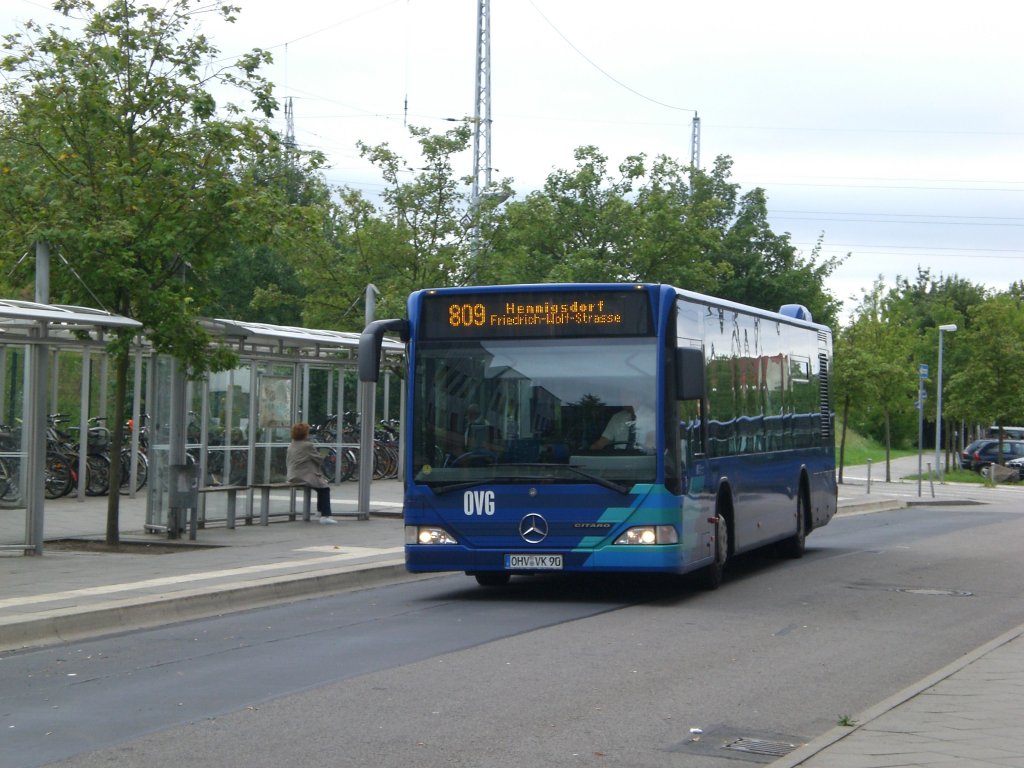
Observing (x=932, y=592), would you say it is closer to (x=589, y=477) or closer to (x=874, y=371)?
(x=589, y=477)

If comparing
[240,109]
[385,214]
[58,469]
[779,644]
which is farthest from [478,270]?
[779,644]

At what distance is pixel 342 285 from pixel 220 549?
1678 cm

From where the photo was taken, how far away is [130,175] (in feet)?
57.9

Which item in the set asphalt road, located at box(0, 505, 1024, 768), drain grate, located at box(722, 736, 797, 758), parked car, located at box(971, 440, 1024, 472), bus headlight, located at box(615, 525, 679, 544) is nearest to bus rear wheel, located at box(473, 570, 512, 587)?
asphalt road, located at box(0, 505, 1024, 768)

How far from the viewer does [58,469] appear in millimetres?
25891

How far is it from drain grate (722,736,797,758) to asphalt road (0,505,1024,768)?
0.11 metres

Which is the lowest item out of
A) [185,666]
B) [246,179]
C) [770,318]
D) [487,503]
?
[185,666]

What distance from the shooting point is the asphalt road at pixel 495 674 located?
7.45m

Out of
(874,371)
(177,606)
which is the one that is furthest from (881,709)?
(874,371)

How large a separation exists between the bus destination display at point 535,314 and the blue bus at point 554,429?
0.01 metres

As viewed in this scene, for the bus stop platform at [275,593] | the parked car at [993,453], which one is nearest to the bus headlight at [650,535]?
the bus stop platform at [275,593]

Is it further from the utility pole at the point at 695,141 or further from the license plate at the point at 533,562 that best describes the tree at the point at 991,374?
the license plate at the point at 533,562

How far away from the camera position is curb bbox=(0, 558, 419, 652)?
11266 mm

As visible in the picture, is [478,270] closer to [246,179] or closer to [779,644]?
[246,179]
